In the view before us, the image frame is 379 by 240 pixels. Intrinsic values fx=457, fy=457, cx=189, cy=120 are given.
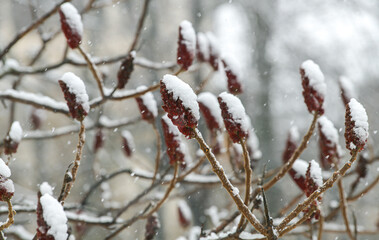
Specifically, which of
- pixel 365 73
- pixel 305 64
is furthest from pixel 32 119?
pixel 365 73

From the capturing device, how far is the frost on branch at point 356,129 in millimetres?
1038

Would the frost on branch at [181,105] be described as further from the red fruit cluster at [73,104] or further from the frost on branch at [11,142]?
the frost on branch at [11,142]

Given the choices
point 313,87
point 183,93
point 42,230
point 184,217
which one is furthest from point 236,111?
point 184,217

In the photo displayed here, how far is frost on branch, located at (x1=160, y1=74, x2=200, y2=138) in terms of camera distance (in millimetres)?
982

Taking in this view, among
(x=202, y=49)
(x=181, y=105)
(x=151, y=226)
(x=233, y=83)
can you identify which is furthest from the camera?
(x=202, y=49)

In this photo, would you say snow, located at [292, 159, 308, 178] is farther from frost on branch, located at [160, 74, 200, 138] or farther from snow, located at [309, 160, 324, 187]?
frost on branch, located at [160, 74, 200, 138]

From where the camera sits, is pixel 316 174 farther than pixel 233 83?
No

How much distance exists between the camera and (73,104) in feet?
4.05

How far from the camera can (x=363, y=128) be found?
1042 millimetres

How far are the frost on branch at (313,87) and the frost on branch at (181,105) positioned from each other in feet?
1.61

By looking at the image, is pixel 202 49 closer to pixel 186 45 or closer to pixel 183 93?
pixel 186 45

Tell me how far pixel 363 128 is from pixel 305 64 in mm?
399

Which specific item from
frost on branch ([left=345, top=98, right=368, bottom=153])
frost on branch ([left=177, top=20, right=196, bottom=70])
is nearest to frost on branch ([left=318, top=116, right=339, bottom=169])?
frost on branch ([left=345, top=98, right=368, bottom=153])

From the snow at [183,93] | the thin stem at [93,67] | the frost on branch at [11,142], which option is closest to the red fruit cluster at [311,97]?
the snow at [183,93]
